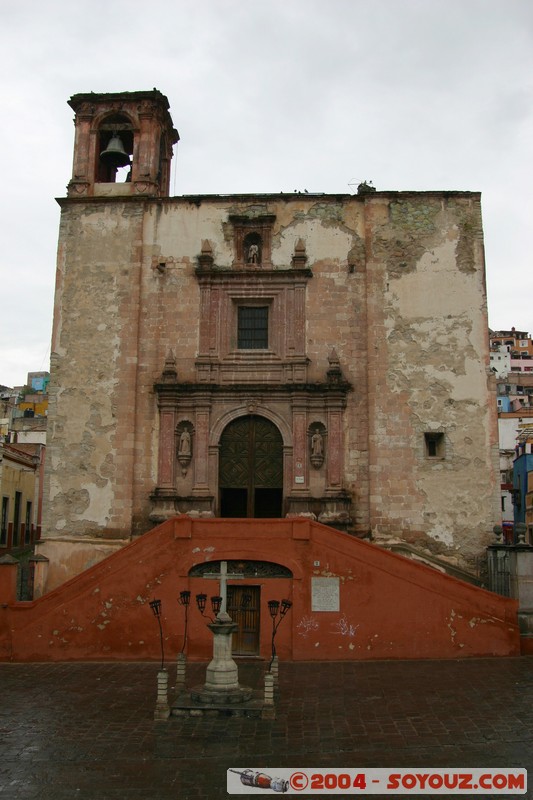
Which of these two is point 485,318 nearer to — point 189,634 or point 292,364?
point 292,364

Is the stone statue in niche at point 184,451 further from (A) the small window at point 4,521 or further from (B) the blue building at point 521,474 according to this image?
(B) the blue building at point 521,474

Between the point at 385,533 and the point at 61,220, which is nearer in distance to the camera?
the point at 385,533

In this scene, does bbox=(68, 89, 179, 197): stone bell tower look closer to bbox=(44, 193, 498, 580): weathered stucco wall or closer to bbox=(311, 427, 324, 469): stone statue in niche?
bbox=(44, 193, 498, 580): weathered stucco wall

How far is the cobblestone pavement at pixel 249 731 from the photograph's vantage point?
8.14m

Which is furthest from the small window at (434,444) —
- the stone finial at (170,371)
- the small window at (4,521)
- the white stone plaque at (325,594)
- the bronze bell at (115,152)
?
the small window at (4,521)

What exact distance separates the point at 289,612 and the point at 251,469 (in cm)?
465

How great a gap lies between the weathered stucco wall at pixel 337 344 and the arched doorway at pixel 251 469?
73cm

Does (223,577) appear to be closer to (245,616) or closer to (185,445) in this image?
(245,616)

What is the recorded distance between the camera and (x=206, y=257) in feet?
62.2

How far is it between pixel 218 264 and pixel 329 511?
6.68 m

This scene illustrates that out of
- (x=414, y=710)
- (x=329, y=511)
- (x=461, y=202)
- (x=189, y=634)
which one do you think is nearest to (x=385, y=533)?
(x=329, y=511)

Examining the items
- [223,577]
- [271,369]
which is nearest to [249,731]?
[223,577]

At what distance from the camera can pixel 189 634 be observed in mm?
14289

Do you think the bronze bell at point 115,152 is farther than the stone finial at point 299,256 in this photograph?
Yes
